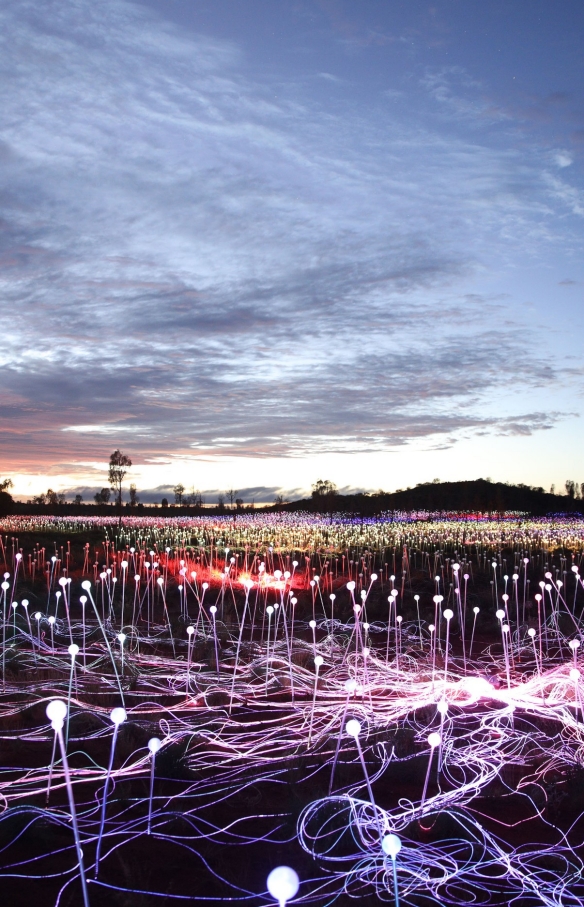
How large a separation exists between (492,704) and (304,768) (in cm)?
255

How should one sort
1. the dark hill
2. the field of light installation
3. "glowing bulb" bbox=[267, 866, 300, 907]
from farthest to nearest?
the dark hill
the field of light installation
"glowing bulb" bbox=[267, 866, 300, 907]

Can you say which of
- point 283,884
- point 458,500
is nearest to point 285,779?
point 283,884

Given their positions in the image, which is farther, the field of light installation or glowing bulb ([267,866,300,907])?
the field of light installation

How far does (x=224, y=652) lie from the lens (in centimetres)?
906

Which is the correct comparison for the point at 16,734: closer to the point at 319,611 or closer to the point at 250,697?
the point at 250,697

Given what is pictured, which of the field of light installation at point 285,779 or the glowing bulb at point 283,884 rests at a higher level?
the glowing bulb at point 283,884

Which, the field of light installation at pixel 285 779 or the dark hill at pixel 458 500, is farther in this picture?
the dark hill at pixel 458 500

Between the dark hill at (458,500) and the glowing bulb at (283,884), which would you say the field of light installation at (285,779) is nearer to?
the glowing bulb at (283,884)

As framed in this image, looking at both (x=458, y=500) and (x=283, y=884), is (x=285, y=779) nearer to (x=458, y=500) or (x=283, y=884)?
(x=283, y=884)

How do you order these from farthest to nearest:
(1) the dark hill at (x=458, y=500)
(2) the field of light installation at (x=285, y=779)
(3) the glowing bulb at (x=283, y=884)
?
(1) the dark hill at (x=458, y=500) → (2) the field of light installation at (x=285, y=779) → (3) the glowing bulb at (x=283, y=884)

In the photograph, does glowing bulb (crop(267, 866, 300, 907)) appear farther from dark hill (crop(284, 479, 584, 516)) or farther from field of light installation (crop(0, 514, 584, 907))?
dark hill (crop(284, 479, 584, 516))

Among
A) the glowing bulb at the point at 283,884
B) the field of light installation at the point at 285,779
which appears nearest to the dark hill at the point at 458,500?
the field of light installation at the point at 285,779

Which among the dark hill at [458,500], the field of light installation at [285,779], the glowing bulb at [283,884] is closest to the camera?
the glowing bulb at [283,884]

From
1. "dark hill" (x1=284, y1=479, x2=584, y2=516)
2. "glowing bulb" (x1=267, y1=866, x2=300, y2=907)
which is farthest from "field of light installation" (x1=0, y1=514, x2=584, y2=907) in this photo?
"dark hill" (x1=284, y1=479, x2=584, y2=516)
